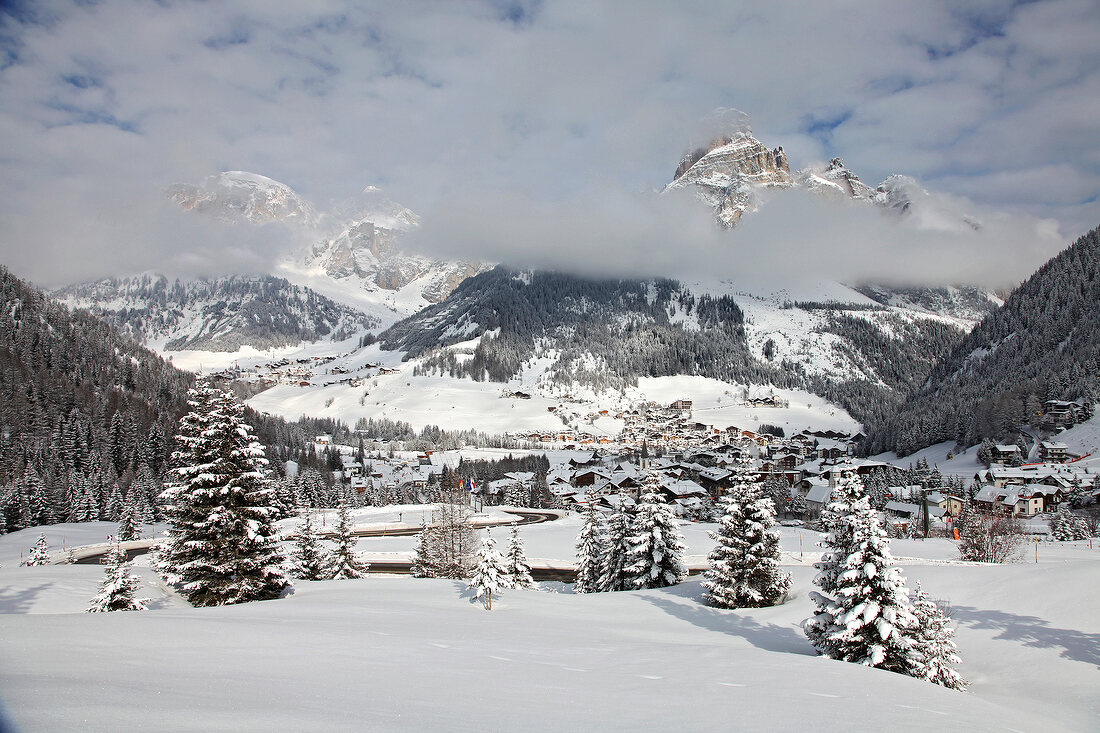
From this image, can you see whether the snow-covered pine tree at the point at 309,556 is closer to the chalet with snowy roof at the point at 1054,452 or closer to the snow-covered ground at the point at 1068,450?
the snow-covered ground at the point at 1068,450

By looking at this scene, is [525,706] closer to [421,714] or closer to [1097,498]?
[421,714]

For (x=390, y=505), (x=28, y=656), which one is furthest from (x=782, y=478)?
(x=28, y=656)

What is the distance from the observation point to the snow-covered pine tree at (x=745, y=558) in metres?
26.5

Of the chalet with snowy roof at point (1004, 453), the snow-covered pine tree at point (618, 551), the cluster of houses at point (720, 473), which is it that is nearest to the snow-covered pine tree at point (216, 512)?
the snow-covered pine tree at point (618, 551)

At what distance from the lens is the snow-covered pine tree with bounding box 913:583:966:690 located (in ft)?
50.6

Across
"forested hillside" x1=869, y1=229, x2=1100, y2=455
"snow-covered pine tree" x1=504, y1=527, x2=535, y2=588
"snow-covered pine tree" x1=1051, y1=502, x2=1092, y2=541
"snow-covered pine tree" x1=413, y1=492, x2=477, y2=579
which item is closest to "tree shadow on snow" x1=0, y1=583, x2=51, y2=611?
"snow-covered pine tree" x1=413, y1=492, x2=477, y2=579

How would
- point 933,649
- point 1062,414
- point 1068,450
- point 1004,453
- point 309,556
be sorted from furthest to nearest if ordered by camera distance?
point 1062,414 → point 1004,453 → point 1068,450 → point 309,556 → point 933,649

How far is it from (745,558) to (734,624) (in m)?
3.96

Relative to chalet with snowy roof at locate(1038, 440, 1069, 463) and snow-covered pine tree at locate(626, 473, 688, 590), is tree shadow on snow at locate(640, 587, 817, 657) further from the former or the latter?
chalet with snowy roof at locate(1038, 440, 1069, 463)

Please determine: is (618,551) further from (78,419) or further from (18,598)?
(78,419)

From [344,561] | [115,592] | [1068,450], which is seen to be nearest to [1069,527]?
[1068,450]

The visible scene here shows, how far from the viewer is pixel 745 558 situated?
26688 millimetres

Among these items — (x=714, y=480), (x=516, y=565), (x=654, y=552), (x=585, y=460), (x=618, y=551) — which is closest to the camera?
(x=654, y=552)

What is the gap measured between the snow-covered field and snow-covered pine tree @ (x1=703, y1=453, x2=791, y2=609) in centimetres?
115
